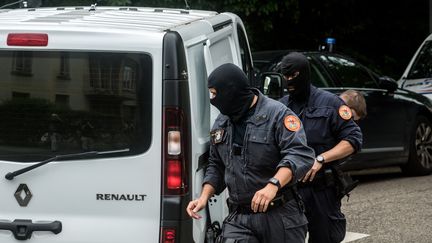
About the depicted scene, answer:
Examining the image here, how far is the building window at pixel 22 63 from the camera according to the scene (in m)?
4.46

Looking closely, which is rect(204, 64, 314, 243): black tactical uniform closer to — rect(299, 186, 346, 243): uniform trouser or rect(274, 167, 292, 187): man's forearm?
rect(274, 167, 292, 187): man's forearm

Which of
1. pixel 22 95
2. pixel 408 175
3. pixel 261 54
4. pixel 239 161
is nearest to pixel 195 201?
pixel 239 161

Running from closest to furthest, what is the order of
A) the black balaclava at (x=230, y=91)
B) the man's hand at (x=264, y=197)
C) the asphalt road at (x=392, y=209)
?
the man's hand at (x=264, y=197)
the black balaclava at (x=230, y=91)
the asphalt road at (x=392, y=209)

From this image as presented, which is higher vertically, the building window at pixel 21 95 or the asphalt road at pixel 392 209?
the building window at pixel 21 95

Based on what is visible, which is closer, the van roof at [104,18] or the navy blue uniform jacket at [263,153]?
the navy blue uniform jacket at [263,153]

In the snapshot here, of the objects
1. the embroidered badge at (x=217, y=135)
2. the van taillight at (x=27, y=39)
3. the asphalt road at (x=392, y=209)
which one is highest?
the van taillight at (x=27, y=39)

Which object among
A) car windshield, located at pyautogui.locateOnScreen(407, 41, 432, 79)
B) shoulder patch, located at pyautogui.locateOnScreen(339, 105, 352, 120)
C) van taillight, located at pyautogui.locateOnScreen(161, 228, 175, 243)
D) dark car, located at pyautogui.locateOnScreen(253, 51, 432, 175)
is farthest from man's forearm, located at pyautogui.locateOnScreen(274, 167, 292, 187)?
car windshield, located at pyautogui.locateOnScreen(407, 41, 432, 79)

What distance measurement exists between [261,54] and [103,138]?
5551 millimetres

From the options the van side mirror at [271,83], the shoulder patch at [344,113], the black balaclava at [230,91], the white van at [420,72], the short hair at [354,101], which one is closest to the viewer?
the black balaclava at [230,91]

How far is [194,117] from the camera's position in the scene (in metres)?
4.52

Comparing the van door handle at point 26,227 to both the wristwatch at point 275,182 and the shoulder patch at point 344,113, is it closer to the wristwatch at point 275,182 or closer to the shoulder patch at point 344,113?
the wristwatch at point 275,182

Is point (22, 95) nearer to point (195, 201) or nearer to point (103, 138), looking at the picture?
point (103, 138)

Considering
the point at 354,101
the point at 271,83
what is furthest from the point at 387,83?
the point at 354,101

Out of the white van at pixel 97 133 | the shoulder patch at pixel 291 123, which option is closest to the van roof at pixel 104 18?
the white van at pixel 97 133
